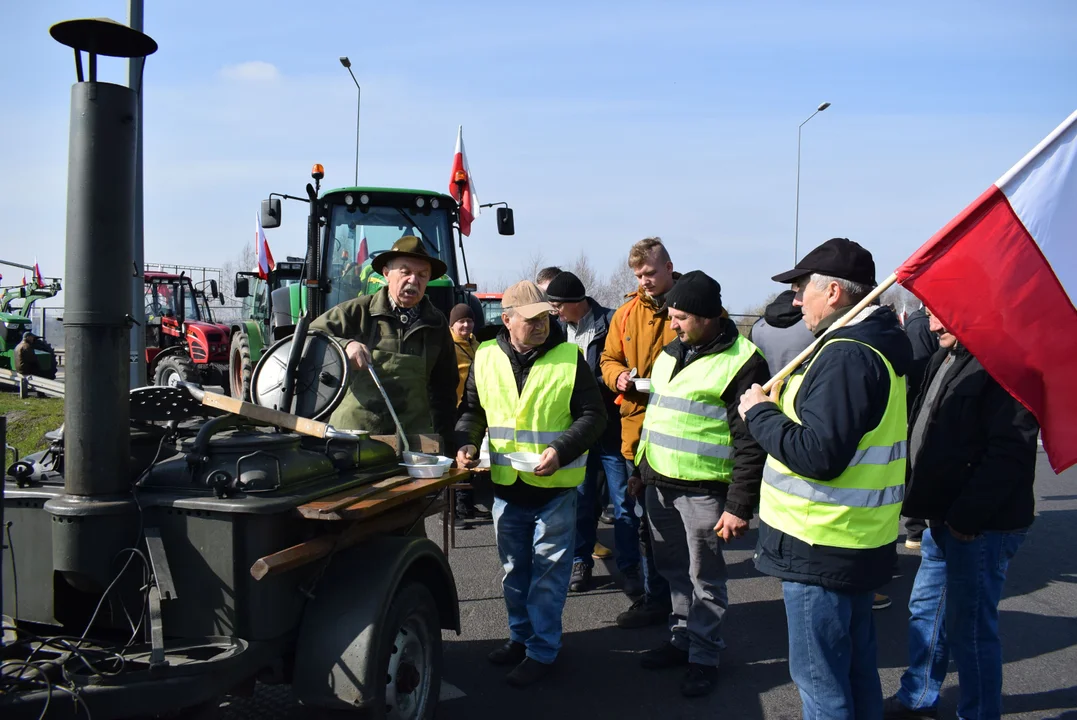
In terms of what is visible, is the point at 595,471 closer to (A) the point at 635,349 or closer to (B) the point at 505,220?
(A) the point at 635,349

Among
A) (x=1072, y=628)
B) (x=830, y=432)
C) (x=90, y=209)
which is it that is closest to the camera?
(x=90, y=209)

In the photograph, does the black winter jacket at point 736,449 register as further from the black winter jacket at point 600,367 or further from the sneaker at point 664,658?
the black winter jacket at point 600,367

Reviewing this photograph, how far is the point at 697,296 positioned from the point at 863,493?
135 cm

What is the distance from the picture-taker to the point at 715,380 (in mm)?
3654

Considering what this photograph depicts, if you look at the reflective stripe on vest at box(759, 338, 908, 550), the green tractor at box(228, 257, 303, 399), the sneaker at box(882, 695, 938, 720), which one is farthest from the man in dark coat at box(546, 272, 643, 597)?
the green tractor at box(228, 257, 303, 399)

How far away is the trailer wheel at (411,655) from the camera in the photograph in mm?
2828

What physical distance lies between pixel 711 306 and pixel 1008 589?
3580 millimetres

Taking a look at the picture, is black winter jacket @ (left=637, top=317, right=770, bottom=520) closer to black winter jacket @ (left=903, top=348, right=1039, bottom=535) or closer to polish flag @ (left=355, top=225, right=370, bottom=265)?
black winter jacket @ (left=903, top=348, right=1039, bottom=535)

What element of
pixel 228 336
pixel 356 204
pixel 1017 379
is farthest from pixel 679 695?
pixel 228 336

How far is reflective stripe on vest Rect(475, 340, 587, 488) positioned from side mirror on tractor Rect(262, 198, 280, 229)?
18.2ft

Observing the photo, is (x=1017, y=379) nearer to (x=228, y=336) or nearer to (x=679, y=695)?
(x=679, y=695)

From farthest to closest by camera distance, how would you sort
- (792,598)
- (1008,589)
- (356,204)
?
(356,204) < (1008,589) < (792,598)

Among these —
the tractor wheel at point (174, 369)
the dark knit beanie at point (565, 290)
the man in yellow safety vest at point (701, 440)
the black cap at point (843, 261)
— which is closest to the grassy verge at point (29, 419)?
the tractor wheel at point (174, 369)

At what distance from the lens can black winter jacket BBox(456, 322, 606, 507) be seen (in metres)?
3.86
